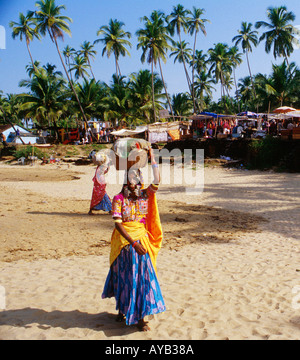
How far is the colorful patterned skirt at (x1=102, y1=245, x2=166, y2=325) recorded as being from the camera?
306cm

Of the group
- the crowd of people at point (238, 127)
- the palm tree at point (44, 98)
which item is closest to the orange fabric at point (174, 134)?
the crowd of people at point (238, 127)

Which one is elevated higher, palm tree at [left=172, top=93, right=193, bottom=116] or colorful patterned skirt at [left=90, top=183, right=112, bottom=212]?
palm tree at [left=172, top=93, right=193, bottom=116]

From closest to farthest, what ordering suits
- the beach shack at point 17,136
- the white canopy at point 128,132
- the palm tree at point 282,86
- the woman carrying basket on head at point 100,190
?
the woman carrying basket on head at point 100,190 → the white canopy at point 128,132 → the palm tree at point 282,86 → the beach shack at point 17,136

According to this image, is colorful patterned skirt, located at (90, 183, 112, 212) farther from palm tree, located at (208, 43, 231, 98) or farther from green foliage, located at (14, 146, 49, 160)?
palm tree, located at (208, 43, 231, 98)

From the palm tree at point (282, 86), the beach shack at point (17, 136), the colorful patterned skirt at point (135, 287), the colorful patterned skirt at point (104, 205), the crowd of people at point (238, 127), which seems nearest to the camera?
the colorful patterned skirt at point (135, 287)

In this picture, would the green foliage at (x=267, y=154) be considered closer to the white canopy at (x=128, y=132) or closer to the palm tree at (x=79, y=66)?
the white canopy at (x=128, y=132)

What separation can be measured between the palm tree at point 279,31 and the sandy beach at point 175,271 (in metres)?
33.1

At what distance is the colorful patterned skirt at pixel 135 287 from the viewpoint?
3059mm

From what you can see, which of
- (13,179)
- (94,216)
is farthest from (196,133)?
(94,216)

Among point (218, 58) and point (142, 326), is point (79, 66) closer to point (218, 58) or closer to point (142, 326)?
point (218, 58)

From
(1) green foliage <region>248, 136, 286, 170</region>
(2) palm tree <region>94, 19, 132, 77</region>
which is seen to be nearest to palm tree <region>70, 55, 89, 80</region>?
(2) palm tree <region>94, 19, 132, 77</region>

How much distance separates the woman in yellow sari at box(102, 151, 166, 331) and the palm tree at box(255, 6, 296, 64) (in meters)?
41.0

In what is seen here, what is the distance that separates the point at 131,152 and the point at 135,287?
4.13 ft
